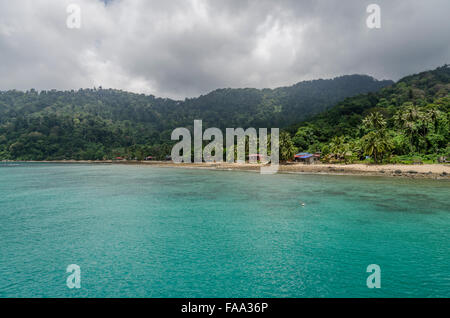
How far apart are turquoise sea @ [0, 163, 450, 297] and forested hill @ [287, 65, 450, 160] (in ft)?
149

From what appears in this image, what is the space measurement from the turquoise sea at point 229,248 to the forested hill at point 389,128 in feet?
149

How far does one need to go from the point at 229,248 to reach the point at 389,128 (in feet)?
289

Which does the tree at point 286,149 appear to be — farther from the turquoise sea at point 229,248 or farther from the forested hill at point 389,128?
the turquoise sea at point 229,248

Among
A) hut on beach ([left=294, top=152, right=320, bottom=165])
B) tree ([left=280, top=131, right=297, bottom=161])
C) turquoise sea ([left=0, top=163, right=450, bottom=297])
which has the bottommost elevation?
turquoise sea ([left=0, top=163, right=450, bottom=297])

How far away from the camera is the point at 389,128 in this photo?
81.7 m

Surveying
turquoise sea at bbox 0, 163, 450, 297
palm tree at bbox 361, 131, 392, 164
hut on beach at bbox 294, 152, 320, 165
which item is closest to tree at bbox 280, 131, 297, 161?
hut on beach at bbox 294, 152, 320, 165

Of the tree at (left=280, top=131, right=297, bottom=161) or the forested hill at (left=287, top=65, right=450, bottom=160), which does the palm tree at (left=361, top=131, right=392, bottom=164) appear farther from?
the tree at (left=280, top=131, right=297, bottom=161)

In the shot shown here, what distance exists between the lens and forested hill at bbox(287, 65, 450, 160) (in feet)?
206

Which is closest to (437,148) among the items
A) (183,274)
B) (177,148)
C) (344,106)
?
(344,106)

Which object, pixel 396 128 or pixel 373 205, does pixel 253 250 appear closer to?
pixel 373 205

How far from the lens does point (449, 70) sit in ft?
582

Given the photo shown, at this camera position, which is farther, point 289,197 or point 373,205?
point 289,197
